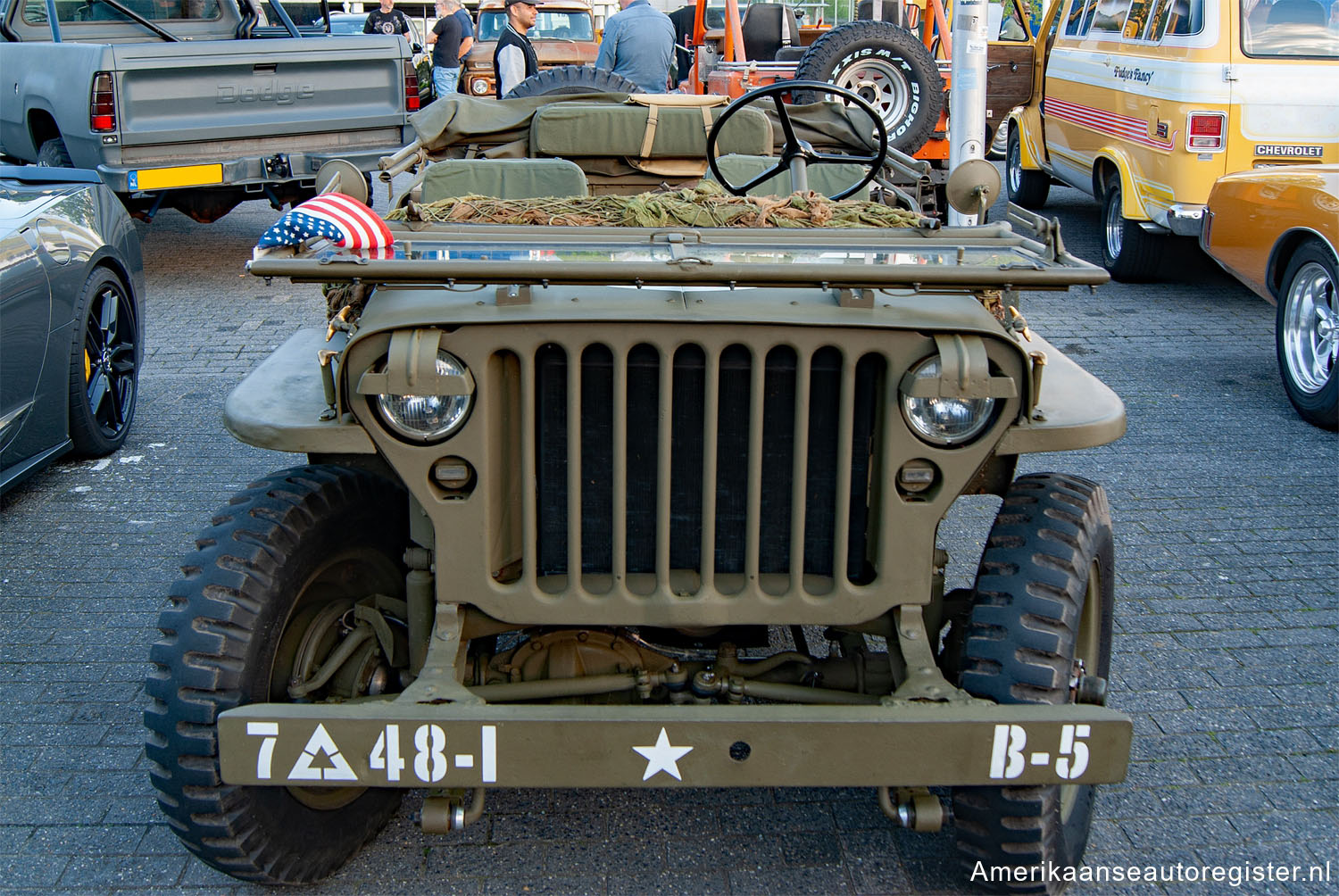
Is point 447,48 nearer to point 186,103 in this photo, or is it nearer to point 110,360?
point 186,103

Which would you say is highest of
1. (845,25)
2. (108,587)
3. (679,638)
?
(845,25)

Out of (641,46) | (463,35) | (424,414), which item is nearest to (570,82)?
(641,46)

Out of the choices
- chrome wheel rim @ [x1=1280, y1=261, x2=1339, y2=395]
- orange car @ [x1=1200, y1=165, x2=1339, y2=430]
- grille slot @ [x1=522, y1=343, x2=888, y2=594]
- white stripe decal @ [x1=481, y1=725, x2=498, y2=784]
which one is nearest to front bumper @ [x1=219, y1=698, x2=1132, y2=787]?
white stripe decal @ [x1=481, y1=725, x2=498, y2=784]

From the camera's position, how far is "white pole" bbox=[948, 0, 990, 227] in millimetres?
9281

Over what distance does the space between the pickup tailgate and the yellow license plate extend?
0.68ft

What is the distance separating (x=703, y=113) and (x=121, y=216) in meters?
→ 2.97

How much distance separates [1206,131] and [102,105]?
7655 millimetres

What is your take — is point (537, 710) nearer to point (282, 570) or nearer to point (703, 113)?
point (282, 570)

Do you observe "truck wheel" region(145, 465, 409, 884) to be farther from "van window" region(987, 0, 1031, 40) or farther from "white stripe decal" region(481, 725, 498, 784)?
"van window" region(987, 0, 1031, 40)

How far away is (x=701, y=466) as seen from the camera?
2896 millimetres

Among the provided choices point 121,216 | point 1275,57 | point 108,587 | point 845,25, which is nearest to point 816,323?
point 108,587

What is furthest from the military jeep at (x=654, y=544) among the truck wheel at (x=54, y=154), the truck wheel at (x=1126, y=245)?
the truck wheel at (x=54, y=154)

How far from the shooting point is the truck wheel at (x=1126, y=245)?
377 inches

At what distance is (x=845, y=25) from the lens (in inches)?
455
